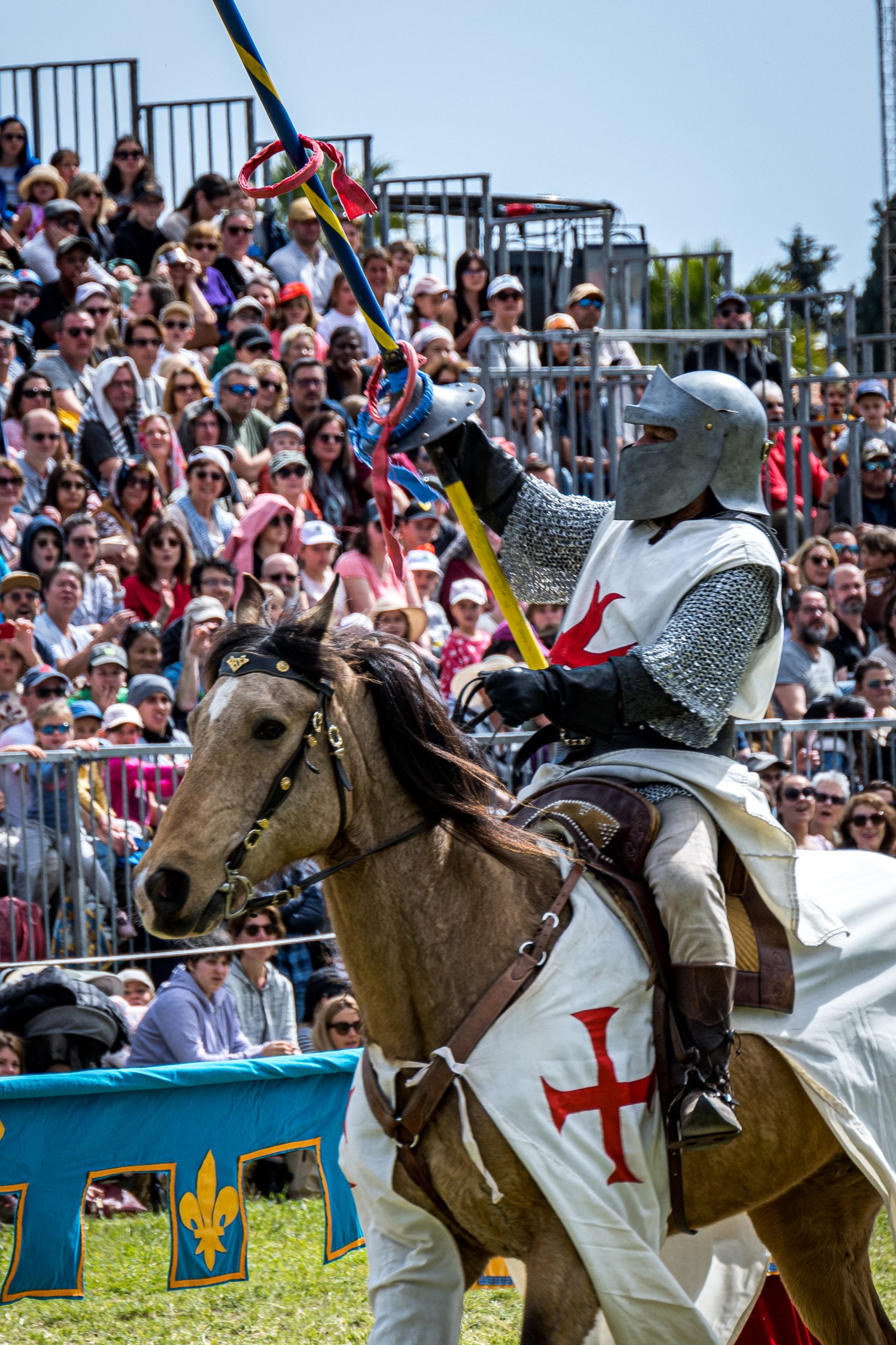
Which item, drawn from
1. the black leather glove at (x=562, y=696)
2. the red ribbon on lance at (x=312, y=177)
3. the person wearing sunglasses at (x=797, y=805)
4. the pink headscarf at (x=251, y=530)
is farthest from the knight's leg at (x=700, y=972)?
the pink headscarf at (x=251, y=530)

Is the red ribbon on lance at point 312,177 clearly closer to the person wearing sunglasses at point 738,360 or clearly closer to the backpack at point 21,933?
the backpack at point 21,933

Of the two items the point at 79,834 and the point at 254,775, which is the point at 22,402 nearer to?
the point at 79,834

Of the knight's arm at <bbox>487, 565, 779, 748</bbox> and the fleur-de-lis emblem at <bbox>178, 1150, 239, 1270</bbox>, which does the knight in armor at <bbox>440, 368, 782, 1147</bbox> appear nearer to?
the knight's arm at <bbox>487, 565, 779, 748</bbox>

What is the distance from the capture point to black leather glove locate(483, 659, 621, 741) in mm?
4004

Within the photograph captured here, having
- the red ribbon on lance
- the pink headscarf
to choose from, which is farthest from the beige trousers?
the pink headscarf

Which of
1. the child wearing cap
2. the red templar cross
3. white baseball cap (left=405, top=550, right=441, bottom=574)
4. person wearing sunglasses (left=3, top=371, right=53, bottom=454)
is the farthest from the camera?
person wearing sunglasses (left=3, top=371, right=53, bottom=454)

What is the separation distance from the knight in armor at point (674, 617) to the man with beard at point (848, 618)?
662cm

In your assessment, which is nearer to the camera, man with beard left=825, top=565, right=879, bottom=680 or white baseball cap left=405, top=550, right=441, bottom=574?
white baseball cap left=405, top=550, right=441, bottom=574

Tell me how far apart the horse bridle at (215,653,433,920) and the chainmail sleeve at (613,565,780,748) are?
64 centimetres

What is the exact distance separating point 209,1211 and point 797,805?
3705 millimetres

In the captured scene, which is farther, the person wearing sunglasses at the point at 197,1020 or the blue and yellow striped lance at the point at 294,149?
the person wearing sunglasses at the point at 197,1020

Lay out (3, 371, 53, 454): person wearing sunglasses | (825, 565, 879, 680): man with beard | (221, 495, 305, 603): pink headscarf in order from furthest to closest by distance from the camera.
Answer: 1. (825, 565, 879, 680): man with beard
2. (3, 371, 53, 454): person wearing sunglasses
3. (221, 495, 305, 603): pink headscarf

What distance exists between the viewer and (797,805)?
889cm

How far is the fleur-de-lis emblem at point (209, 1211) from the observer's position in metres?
6.45
